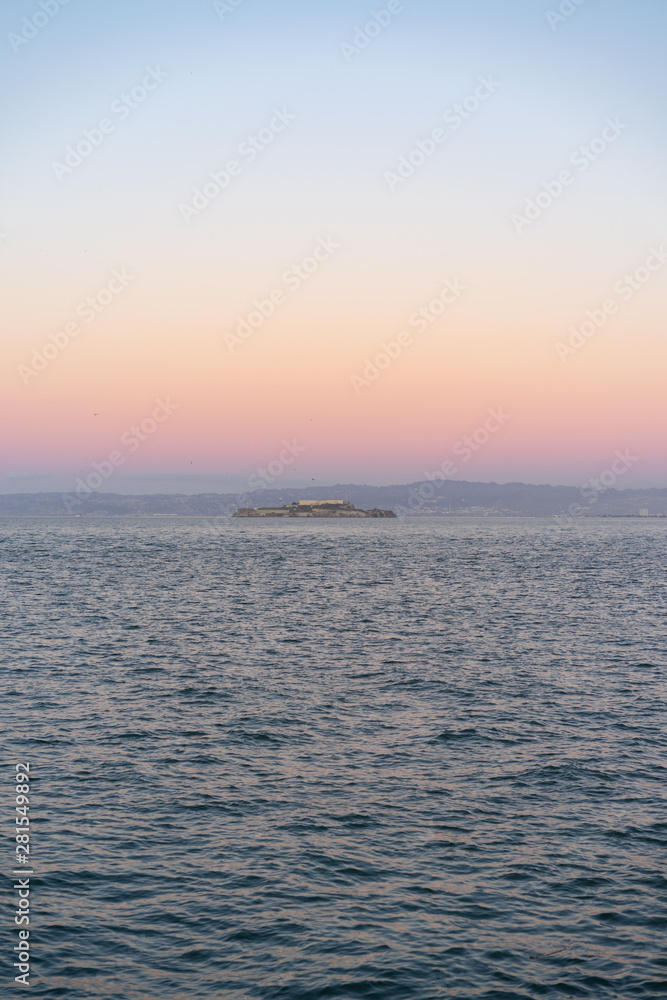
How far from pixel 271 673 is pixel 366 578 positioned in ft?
202

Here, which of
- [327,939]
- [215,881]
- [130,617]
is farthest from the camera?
[130,617]

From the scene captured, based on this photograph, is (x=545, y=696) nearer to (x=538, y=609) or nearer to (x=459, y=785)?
(x=459, y=785)

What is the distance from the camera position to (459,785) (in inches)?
1069

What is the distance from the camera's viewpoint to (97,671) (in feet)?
146

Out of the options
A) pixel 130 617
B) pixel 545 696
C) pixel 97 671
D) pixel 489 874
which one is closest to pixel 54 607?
pixel 130 617

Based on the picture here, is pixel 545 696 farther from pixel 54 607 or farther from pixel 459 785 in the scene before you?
pixel 54 607

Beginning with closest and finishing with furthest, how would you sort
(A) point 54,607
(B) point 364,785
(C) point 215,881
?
(C) point 215,881 → (B) point 364,785 → (A) point 54,607

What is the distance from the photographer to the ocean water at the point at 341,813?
677 inches

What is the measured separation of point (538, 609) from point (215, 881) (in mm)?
56719

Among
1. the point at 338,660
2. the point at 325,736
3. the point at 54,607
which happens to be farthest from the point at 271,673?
the point at 54,607

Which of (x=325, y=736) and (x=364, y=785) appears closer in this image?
(x=364, y=785)

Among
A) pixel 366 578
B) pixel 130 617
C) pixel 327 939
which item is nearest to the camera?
pixel 327 939

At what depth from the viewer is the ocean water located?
17.2 meters

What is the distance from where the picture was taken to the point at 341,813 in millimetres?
24734
